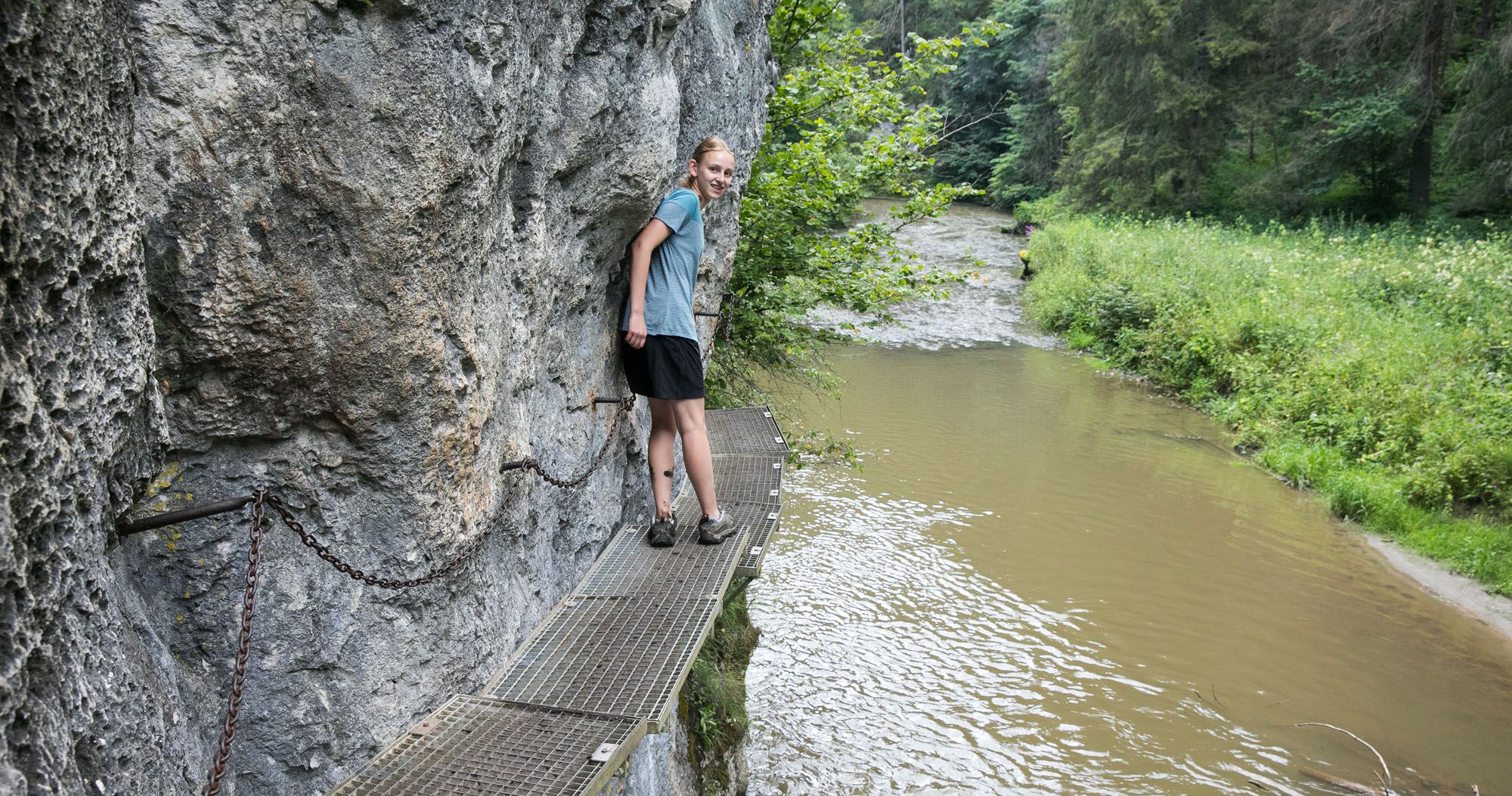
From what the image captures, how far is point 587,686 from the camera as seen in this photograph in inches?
129

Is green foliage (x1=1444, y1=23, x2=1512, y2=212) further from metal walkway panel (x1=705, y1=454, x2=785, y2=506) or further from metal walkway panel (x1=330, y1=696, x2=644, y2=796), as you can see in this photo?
metal walkway panel (x1=330, y1=696, x2=644, y2=796)

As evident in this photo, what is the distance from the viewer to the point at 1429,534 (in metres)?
9.81

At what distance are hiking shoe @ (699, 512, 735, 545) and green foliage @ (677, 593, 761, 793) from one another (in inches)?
26.5

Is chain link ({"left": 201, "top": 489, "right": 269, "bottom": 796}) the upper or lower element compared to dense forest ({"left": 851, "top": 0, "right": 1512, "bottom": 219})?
lower

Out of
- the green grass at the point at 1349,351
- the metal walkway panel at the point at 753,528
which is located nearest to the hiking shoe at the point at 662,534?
the metal walkway panel at the point at 753,528

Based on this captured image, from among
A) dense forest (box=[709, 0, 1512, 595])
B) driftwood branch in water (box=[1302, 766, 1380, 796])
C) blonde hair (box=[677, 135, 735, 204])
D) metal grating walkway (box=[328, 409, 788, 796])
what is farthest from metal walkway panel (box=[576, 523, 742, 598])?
driftwood branch in water (box=[1302, 766, 1380, 796])

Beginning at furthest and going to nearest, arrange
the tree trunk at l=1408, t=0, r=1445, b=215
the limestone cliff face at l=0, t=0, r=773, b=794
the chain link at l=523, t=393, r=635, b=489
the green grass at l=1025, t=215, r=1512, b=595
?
the tree trunk at l=1408, t=0, r=1445, b=215, the green grass at l=1025, t=215, r=1512, b=595, the chain link at l=523, t=393, r=635, b=489, the limestone cliff face at l=0, t=0, r=773, b=794

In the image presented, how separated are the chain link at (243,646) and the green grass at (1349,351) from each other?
33.1 ft

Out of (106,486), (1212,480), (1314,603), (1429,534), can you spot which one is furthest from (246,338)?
(1212,480)

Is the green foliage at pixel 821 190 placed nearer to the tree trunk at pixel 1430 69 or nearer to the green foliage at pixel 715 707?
the green foliage at pixel 715 707

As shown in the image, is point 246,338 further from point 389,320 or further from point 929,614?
point 929,614

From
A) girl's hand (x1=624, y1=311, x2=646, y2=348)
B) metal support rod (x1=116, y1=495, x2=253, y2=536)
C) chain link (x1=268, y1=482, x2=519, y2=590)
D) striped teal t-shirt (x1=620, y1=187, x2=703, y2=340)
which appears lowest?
chain link (x1=268, y1=482, x2=519, y2=590)

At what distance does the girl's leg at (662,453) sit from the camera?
4.75 meters

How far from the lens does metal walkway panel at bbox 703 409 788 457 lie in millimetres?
6754
